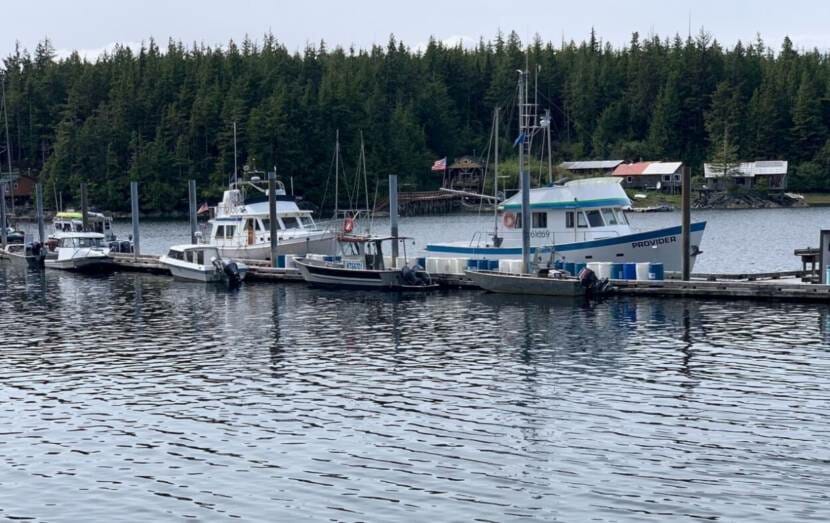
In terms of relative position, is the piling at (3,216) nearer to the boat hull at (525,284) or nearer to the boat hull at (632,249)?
the boat hull at (525,284)

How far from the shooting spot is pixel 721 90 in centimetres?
16038

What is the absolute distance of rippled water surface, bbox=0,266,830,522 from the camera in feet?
71.9

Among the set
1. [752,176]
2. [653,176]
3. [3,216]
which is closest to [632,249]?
[3,216]

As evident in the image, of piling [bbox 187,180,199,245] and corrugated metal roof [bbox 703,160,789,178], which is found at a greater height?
corrugated metal roof [bbox 703,160,789,178]

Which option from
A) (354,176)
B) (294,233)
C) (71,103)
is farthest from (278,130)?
(294,233)

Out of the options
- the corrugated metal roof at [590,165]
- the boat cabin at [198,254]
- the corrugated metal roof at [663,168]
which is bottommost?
the boat cabin at [198,254]

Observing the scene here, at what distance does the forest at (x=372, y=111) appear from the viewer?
145 m

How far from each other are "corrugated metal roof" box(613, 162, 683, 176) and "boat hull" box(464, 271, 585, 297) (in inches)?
4125

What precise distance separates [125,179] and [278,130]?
2067 centimetres

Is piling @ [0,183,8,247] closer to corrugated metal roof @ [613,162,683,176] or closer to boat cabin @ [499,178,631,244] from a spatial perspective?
boat cabin @ [499,178,631,244]

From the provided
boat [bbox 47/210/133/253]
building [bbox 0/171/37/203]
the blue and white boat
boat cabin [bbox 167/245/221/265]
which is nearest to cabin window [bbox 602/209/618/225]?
the blue and white boat

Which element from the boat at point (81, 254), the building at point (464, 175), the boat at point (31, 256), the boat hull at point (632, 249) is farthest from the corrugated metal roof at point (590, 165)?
the boat hull at point (632, 249)

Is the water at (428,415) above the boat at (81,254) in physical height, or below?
below

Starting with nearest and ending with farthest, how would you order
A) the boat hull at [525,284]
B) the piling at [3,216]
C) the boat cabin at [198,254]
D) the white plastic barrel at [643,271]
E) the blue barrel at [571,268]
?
1. the boat hull at [525,284]
2. the white plastic barrel at [643,271]
3. the blue barrel at [571,268]
4. the boat cabin at [198,254]
5. the piling at [3,216]
